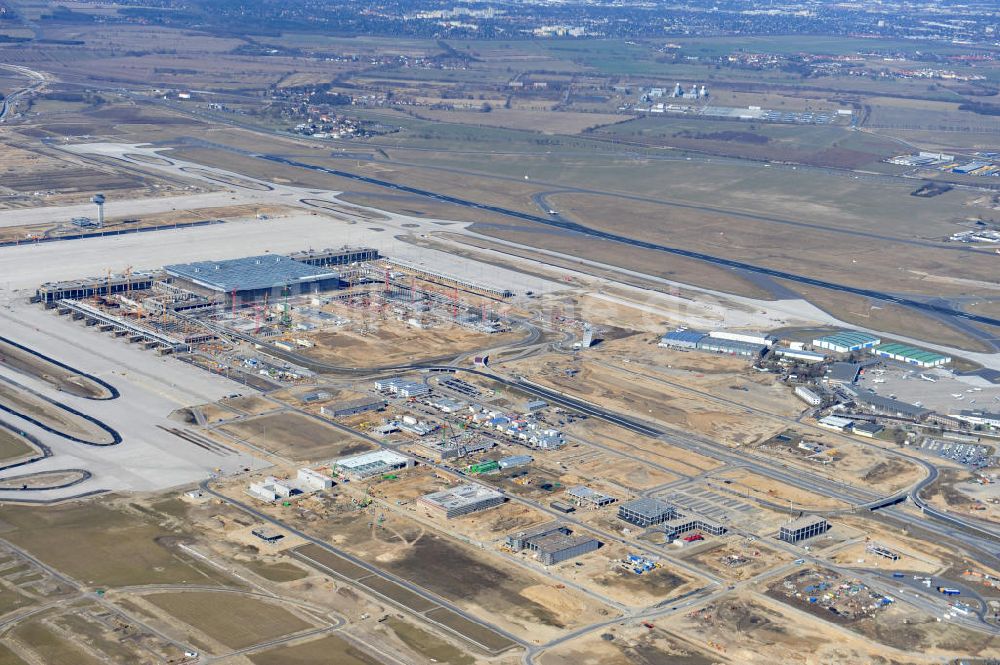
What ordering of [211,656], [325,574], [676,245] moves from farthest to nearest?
[676,245]
[325,574]
[211,656]

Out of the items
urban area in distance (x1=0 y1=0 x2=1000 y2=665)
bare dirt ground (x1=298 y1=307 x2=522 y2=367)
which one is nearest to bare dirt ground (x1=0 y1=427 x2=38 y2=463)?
urban area in distance (x1=0 y1=0 x2=1000 y2=665)

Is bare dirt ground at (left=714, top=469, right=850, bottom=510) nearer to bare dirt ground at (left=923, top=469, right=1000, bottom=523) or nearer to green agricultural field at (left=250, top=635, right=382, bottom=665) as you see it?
bare dirt ground at (left=923, top=469, right=1000, bottom=523)

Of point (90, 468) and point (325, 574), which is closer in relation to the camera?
point (325, 574)

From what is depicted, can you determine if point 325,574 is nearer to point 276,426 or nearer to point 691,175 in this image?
point 276,426

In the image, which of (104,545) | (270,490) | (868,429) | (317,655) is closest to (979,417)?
(868,429)

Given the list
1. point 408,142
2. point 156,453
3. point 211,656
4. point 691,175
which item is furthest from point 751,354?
point 408,142

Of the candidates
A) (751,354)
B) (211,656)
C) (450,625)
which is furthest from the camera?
(751,354)
